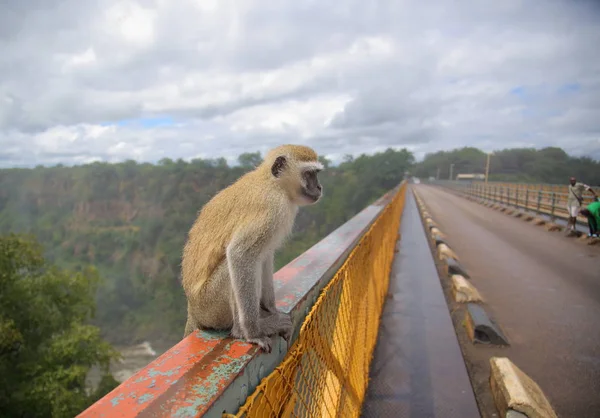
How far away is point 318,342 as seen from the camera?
80.5 inches

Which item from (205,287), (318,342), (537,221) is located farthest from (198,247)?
(537,221)

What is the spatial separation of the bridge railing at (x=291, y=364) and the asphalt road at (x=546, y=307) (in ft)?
4.86

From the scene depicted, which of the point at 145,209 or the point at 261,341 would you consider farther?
the point at 145,209

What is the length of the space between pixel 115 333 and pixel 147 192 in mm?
51958

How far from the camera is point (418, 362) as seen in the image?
3588 millimetres

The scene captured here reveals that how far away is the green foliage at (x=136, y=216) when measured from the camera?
55.6 meters

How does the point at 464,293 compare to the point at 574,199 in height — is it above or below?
below

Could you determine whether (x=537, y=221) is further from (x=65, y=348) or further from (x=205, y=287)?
(x=65, y=348)

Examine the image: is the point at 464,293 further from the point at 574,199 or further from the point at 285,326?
the point at 574,199

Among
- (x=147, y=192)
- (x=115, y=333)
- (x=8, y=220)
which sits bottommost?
(x=115, y=333)

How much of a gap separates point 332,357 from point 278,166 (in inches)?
54.7

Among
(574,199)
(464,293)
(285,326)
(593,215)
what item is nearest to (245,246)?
(285,326)

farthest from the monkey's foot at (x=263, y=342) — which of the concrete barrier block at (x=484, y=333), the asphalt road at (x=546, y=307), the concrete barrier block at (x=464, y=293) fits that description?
the concrete barrier block at (x=464, y=293)

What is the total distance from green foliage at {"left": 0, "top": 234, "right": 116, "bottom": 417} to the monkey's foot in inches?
711
